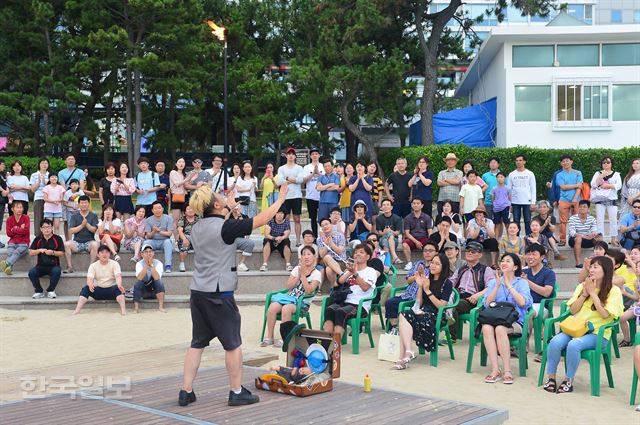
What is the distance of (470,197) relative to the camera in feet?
44.5

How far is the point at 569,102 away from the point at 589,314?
22046mm

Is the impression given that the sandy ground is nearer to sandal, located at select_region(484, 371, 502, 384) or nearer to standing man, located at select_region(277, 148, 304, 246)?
sandal, located at select_region(484, 371, 502, 384)

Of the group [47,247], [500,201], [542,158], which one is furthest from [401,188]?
[542,158]

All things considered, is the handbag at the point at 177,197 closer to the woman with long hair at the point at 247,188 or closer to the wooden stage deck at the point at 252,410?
the woman with long hair at the point at 247,188

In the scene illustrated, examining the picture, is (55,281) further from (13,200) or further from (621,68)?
(621,68)

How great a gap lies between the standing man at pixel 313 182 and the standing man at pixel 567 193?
4.29 meters

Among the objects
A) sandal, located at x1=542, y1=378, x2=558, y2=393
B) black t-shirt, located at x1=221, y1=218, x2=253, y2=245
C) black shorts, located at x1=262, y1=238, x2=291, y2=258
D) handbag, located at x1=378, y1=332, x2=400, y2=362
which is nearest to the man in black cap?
handbag, located at x1=378, y1=332, x2=400, y2=362

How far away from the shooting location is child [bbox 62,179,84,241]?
13.6 meters

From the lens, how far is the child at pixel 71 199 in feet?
44.7

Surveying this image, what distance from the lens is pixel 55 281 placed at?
496 inches

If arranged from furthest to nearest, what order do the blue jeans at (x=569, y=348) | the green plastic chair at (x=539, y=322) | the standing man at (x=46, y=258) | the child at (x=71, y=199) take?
the child at (x=71, y=199)
the standing man at (x=46, y=258)
the green plastic chair at (x=539, y=322)
the blue jeans at (x=569, y=348)

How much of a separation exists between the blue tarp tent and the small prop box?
24.2m

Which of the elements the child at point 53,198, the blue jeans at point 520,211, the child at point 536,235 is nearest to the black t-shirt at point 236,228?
the child at point 536,235

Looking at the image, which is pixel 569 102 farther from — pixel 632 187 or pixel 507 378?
pixel 507 378
